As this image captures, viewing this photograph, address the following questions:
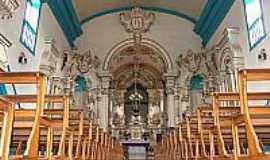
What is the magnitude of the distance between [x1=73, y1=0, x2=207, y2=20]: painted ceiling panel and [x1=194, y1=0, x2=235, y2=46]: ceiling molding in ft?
1.46

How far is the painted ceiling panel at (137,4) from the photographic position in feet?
39.4

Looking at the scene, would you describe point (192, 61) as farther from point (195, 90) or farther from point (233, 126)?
point (233, 126)

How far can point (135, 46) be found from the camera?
43.1ft

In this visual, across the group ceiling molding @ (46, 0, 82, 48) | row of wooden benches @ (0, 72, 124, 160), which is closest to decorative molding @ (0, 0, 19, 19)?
row of wooden benches @ (0, 72, 124, 160)

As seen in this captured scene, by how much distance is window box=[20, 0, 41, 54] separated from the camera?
306 inches

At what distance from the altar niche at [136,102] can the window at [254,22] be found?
29.5 feet

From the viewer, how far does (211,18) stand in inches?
444

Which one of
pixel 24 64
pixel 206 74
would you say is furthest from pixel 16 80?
pixel 206 74

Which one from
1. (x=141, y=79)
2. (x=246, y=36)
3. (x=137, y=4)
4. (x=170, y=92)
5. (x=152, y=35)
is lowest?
(x=170, y=92)

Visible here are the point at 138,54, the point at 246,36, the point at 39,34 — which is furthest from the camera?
the point at 138,54

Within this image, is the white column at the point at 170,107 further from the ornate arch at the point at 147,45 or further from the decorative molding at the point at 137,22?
the decorative molding at the point at 137,22

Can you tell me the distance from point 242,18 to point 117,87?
9.17 m

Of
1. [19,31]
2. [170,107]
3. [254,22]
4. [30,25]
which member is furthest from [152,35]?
[19,31]

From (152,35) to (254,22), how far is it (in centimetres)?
543
